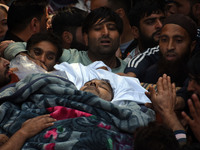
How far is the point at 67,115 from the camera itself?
3.22 meters

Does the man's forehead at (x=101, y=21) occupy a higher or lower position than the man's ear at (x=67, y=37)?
higher

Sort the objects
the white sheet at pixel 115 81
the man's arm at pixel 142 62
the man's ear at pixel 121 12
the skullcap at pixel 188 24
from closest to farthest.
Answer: the white sheet at pixel 115 81
the skullcap at pixel 188 24
the man's arm at pixel 142 62
the man's ear at pixel 121 12

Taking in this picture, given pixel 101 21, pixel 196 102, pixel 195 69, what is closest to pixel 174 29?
pixel 101 21

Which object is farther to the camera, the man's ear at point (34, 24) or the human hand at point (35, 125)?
the man's ear at point (34, 24)

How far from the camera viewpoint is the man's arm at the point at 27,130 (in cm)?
298

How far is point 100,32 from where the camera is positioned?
5.24 meters

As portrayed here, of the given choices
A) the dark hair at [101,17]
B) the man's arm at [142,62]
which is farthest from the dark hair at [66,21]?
the man's arm at [142,62]

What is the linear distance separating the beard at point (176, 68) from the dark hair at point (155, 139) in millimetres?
1788

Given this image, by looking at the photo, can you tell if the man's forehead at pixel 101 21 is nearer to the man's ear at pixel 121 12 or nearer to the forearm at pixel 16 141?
the man's ear at pixel 121 12

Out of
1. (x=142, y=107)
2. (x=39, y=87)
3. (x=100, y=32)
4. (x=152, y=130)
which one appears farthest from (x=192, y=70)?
(x=100, y=32)

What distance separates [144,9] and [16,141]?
333 cm

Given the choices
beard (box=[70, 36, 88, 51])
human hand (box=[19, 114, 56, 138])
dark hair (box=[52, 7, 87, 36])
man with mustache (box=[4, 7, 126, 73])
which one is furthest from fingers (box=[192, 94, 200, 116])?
dark hair (box=[52, 7, 87, 36])

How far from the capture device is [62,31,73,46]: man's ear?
613cm

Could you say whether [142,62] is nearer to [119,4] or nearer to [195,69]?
[195,69]
